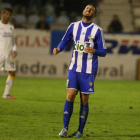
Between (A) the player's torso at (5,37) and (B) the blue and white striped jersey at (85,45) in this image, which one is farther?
(A) the player's torso at (5,37)

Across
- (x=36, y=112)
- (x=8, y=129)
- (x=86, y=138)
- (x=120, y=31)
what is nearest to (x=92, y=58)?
(x=86, y=138)

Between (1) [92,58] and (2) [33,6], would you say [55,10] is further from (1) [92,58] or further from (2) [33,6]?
(1) [92,58]

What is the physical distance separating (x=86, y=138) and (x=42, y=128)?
93cm

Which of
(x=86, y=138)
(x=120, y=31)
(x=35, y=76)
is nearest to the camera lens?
(x=86, y=138)

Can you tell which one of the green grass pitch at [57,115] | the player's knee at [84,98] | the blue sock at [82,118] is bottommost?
the green grass pitch at [57,115]

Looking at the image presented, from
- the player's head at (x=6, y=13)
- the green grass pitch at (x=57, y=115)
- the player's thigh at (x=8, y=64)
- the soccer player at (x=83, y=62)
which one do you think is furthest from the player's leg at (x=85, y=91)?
the player's thigh at (x=8, y=64)

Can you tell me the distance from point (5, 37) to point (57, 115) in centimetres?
291

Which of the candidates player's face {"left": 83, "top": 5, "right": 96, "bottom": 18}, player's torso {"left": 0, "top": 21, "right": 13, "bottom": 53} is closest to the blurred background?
player's torso {"left": 0, "top": 21, "right": 13, "bottom": 53}

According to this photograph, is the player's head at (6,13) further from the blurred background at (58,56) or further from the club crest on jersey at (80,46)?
the blurred background at (58,56)

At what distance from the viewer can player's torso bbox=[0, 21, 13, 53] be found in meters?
10.5

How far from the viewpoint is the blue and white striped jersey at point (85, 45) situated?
20.5ft

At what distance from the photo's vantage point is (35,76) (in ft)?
58.7

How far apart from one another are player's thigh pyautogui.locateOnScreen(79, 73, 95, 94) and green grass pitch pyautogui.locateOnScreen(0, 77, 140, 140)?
0.64 m

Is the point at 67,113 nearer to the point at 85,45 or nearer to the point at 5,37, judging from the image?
the point at 85,45
